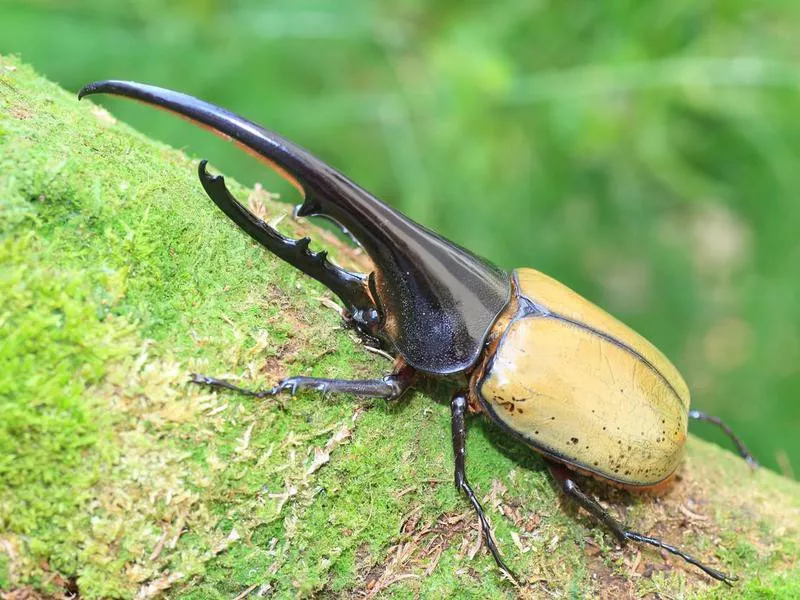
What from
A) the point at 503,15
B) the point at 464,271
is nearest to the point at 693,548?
the point at 464,271

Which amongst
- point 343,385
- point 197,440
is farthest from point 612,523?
point 197,440

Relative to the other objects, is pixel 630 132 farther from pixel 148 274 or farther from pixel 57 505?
pixel 57 505

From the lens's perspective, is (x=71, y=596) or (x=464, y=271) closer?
(x=71, y=596)

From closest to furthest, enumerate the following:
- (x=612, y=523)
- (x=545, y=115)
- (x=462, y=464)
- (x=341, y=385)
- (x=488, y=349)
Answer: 1. (x=341, y=385)
2. (x=462, y=464)
3. (x=612, y=523)
4. (x=488, y=349)
5. (x=545, y=115)

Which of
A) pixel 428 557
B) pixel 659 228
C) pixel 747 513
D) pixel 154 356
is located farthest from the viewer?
pixel 659 228

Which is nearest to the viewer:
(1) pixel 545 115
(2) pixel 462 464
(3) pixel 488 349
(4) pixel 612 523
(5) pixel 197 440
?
(5) pixel 197 440

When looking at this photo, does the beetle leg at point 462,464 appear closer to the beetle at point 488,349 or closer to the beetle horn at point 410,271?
the beetle at point 488,349

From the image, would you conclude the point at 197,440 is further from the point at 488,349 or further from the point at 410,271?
the point at 488,349
